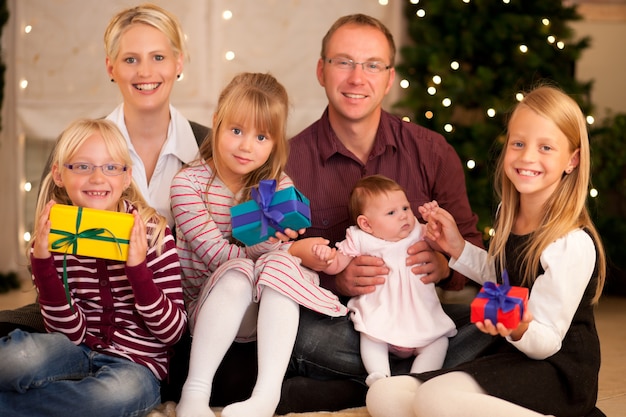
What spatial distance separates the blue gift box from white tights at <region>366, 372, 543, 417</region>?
0.52 meters

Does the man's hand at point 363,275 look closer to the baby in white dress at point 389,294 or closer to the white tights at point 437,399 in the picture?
the baby in white dress at point 389,294

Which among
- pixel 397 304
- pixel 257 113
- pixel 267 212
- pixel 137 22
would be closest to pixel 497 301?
pixel 397 304

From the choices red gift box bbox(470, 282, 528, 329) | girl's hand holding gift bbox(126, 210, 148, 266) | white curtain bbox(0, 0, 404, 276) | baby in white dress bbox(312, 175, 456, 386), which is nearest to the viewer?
red gift box bbox(470, 282, 528, 329)

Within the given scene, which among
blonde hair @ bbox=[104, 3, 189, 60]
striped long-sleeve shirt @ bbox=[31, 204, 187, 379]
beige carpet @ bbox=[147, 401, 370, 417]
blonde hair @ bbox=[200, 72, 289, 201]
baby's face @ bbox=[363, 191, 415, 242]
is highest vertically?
blonde hair @ bbox=[104, 3, 189, 60]

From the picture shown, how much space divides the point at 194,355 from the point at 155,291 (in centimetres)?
20

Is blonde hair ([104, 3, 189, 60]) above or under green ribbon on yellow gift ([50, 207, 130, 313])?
above

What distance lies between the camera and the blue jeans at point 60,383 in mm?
2086

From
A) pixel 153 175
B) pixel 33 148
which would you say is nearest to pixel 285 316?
pixel 153 175

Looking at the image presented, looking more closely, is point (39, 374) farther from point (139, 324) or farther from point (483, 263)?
point (483, 263)

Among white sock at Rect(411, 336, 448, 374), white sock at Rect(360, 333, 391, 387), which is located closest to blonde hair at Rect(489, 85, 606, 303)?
white sock at Rect(411, 336, 448, 374)

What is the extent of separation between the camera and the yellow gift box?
220 centimetres

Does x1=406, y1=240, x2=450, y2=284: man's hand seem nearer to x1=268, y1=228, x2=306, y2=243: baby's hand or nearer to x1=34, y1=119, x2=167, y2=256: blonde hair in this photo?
x1=268, y1=228, x2=306, y2=243: baby's hand

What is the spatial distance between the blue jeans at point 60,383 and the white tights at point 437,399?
24.1 inches

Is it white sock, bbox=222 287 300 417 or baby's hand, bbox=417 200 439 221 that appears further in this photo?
baby's hand, bbox=417 200 439 221
